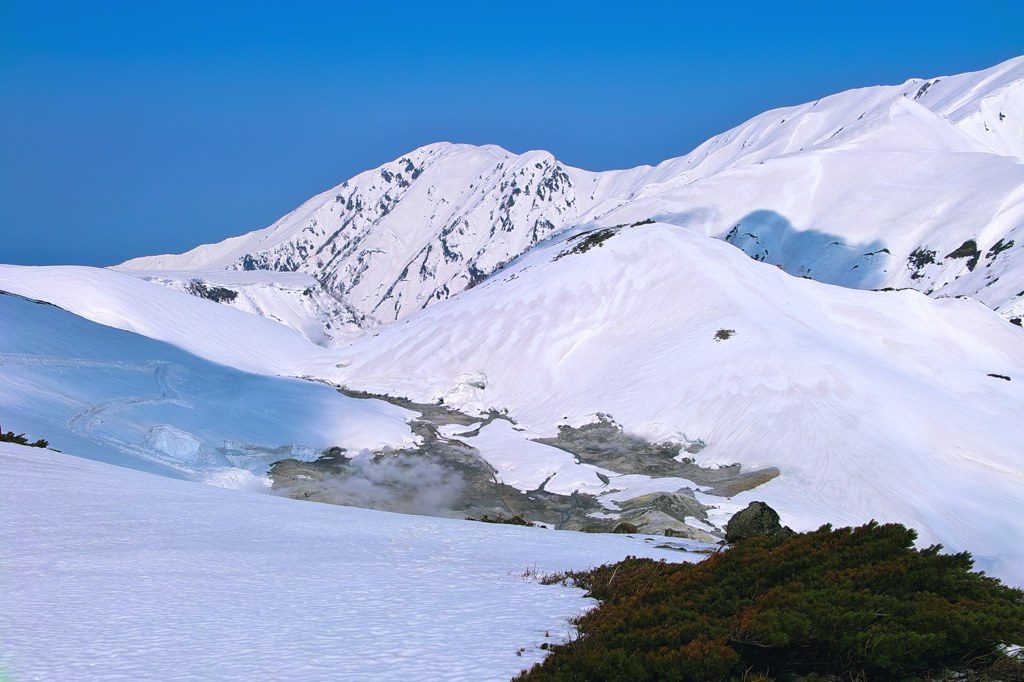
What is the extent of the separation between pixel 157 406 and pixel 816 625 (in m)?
46.6

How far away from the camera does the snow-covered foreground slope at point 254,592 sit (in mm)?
9750

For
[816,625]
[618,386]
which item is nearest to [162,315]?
[618,386]

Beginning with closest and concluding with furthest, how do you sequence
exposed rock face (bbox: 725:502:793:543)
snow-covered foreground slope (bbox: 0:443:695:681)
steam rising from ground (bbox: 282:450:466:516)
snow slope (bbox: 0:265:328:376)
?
snow-covered foreground slope (bbox: 0:443:695:681) → exposed rock face (bbox: 725:502:793:543) → steam rising from ground (bbox: 282:450:466:516) → snow slope (bbox: 0:265:328:376)

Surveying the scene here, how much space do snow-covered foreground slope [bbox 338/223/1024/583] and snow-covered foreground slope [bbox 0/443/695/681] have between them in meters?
25.8

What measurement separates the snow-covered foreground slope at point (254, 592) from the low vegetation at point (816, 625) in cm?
110

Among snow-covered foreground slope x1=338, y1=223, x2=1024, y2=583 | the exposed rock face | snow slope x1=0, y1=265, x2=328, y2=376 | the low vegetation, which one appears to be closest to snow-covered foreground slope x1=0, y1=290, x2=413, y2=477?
snow-covered foreground slope x1=338, y1=223, x2=1024, y2=583

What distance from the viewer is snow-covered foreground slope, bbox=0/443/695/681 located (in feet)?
32.0

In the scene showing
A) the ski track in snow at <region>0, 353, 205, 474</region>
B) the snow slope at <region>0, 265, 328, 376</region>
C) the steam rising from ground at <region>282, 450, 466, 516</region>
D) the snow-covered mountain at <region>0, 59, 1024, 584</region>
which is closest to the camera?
the ski track in snow at <region>0, 353, 205, 474</region>

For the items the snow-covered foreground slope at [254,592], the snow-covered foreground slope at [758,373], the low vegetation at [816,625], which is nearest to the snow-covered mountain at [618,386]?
the snow-covered foreground slope at [758,373]

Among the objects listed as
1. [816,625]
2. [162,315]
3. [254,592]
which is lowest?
[254,592]

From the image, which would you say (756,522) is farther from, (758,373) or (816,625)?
(758,373)

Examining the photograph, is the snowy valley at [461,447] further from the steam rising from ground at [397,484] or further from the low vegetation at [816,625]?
the low vegetation at [816,625]

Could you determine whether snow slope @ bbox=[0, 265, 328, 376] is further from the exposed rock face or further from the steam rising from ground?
the exposed rock face

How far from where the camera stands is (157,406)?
5000 cm
